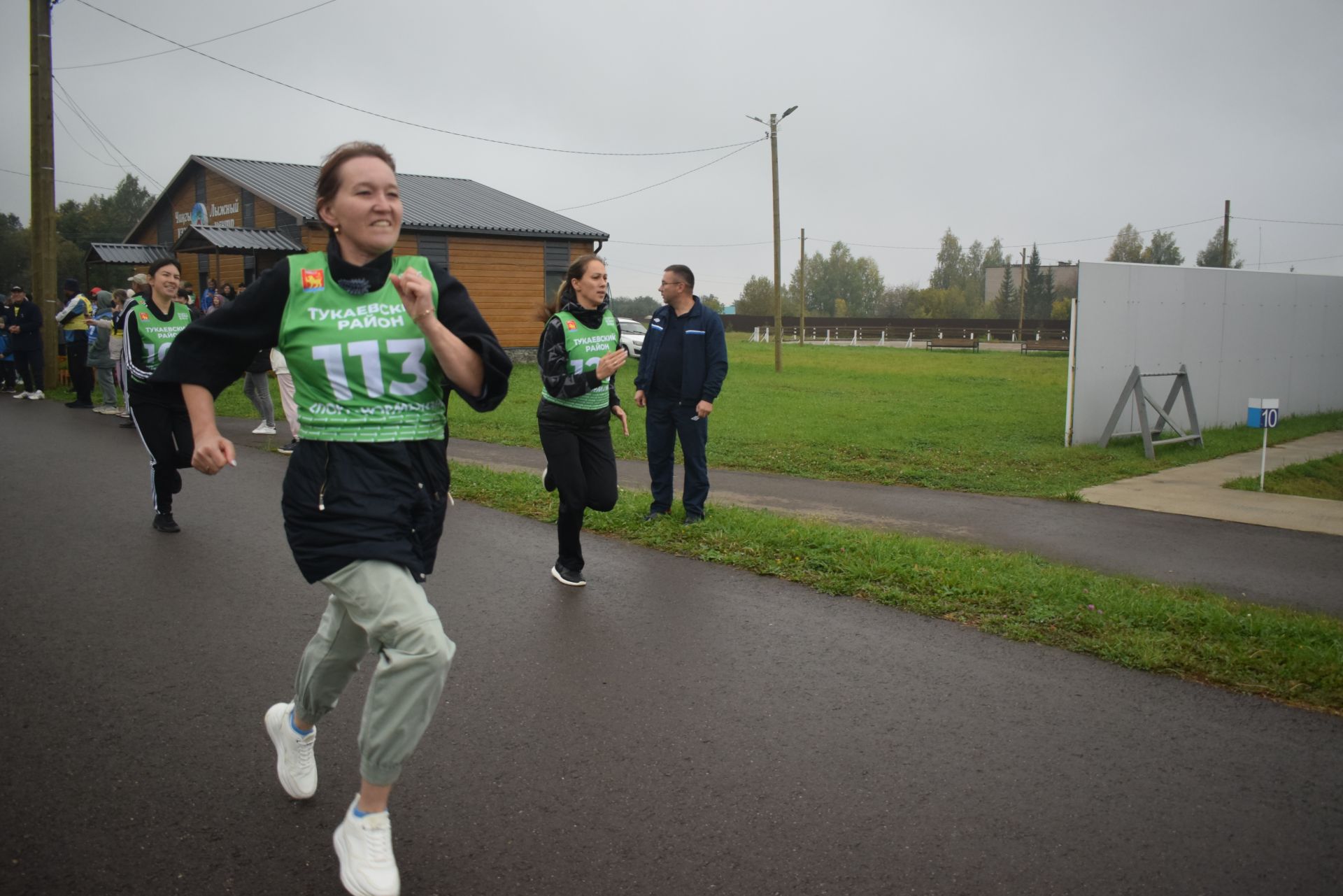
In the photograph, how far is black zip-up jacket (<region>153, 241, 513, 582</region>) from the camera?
2.96 meters

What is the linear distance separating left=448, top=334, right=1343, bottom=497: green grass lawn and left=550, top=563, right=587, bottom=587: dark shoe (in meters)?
5.53

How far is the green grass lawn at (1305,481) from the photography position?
1084cm

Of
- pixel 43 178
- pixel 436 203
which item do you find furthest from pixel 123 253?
pixel 43 178

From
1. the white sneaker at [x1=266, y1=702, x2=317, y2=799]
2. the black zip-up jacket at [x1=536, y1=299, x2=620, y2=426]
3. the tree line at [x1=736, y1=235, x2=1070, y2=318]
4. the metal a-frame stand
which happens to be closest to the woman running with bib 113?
the white sneaker at [x1=266, y1=702, x2=317, y2=799]

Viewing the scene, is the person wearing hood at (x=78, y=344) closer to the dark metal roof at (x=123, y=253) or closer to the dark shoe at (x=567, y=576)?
the dark metal roof at (x=123, y=253)

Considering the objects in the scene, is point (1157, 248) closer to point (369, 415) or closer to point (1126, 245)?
point (1126, 245)

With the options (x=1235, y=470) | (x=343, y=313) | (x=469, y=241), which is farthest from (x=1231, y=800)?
(x=469, y=241)

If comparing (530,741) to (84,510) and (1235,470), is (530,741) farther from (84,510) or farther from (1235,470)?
(1235,470)

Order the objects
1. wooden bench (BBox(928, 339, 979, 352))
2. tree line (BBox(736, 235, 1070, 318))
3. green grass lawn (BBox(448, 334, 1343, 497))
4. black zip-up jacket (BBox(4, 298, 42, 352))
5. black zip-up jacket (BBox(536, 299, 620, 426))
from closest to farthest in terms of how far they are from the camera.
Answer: black zip-up jacket (BBox(536, 299, 620, 426)) → green grass lawn (BBox(448, 334, 1343, 497)) → black zip-up jacket (BBox(4, 298, 42, 352)) → wooden bench (BBox(928, 339, 979, 352)) → tree line (BBox(736, 235, 1070, 318))

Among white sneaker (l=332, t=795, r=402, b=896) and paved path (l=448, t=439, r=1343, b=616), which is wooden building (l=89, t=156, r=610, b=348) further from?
white sneaker (l=332, t=795, r=402, b=896)

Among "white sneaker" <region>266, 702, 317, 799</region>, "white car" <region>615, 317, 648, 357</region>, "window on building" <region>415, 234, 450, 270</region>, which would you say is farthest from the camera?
"white car" <region>615, 317, 648, 357</region>

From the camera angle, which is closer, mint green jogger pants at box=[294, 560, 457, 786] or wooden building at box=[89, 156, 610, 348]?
mint green jogger pants at box=[294, 560, 457, 786]

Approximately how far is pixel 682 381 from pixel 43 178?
1843 cm

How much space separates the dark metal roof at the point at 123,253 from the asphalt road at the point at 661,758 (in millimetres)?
28929
